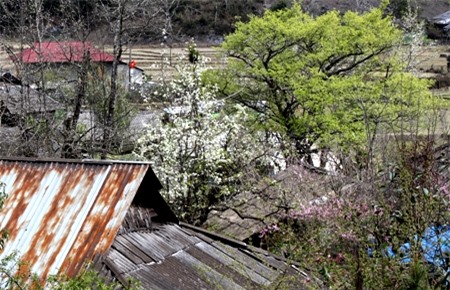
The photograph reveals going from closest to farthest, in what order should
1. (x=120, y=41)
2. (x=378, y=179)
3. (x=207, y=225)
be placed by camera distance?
1. (x=378, y=179)
2. (x=207, y=225)
3. (x=120, y=41)

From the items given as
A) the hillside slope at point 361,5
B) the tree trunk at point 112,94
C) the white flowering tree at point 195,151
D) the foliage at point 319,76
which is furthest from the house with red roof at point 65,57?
the hillside slope at point 361,5

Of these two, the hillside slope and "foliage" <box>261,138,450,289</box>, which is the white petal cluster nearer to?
"foliage" <box>261,138,450,289</box>

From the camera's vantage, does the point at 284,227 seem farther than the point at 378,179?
Yes

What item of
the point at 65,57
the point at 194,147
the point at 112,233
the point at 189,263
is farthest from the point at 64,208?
the point at 65,57

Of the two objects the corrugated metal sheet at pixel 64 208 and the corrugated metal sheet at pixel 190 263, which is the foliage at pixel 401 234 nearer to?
the corrugated metal sheet at pixel 190 263

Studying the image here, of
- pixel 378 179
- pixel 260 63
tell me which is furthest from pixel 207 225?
pixel 260 63

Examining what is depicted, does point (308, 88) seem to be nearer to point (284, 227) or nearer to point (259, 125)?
point (259, 125)

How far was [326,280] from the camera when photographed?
7332 mm

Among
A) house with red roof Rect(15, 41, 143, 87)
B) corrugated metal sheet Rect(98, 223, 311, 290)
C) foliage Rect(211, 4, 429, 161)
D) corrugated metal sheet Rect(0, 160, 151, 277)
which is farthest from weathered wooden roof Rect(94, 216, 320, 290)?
foliage Rect(211, 4, 429, 161)

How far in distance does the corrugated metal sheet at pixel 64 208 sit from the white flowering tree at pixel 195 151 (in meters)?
6.05

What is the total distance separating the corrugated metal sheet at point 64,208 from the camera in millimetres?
6812

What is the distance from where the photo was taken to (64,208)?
7.39 m

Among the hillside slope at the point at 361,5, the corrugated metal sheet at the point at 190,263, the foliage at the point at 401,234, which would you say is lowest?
the hillside slope at the point at 361,5

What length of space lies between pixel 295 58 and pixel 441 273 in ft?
52.2
